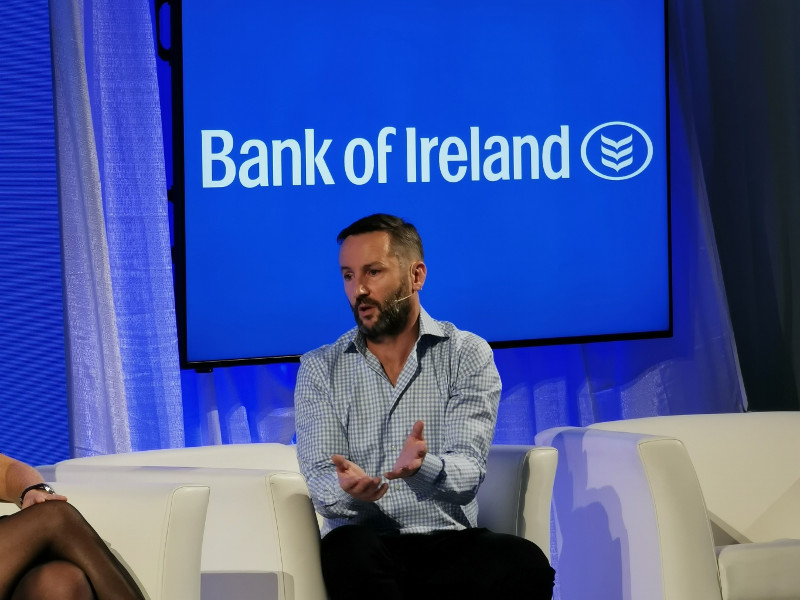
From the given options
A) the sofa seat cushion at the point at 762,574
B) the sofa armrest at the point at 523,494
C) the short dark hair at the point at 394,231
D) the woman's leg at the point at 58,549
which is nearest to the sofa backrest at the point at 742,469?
the sofa seat cushion at the point at 762,574

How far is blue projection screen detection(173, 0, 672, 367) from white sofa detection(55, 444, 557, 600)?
3.06 ft

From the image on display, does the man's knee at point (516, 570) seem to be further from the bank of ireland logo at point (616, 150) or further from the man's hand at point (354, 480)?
the bank of ireland logo at point (616, 150)

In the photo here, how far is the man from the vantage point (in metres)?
2.49

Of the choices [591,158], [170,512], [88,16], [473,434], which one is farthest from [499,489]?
[88,16]

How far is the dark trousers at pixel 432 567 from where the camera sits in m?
2.45

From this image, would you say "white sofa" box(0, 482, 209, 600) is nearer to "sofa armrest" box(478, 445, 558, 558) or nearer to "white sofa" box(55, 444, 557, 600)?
"white sofa" box(55, 444, 557, 600)

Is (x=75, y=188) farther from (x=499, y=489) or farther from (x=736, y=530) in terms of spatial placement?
(x=736, y=530)

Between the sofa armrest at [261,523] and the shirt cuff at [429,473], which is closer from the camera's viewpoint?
the shirt cuff at [429,473]

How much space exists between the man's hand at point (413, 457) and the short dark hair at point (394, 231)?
0.53m

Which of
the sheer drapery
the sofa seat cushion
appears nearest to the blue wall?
the sheer drapery

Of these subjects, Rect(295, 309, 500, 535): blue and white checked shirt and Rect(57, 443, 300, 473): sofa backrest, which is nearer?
Rect(295, 309, 500, 535): blue and white checked shirt

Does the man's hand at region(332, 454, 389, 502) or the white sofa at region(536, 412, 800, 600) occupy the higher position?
the man's hand at region(332, 454, 389, 502)

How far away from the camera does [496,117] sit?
408 centimetres

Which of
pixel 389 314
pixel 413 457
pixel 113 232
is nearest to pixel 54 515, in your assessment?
pixel 413 457
